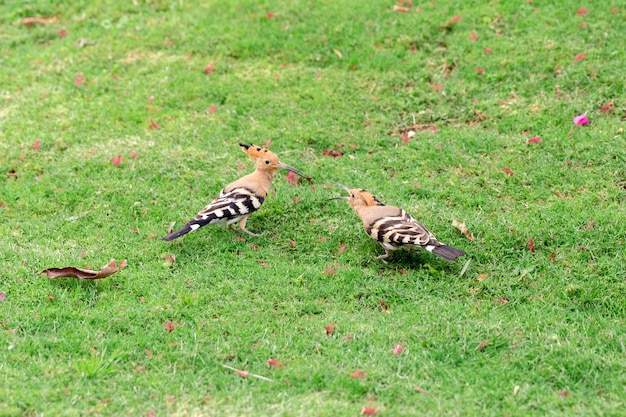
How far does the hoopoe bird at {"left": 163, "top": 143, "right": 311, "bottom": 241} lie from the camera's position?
23.3 feet

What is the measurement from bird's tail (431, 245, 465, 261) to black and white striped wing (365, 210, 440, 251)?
57 mm

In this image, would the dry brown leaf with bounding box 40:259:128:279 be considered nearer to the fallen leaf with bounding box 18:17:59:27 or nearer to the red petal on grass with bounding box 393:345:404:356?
the red petal on grass with bounding box 393:345:404:356

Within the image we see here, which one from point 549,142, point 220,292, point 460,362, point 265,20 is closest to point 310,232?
point 220,292

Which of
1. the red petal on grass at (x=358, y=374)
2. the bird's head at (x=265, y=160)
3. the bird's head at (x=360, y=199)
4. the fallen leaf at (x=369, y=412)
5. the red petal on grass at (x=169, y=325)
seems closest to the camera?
the fallen leaf at (x=369, y=412)

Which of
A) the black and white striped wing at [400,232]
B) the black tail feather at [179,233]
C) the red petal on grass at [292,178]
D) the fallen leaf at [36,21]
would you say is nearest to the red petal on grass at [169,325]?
the black tail feather at [179,233]

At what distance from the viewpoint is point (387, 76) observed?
980cm

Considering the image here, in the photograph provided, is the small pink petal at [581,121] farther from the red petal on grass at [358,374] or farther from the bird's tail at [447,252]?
the red petal on grass at [358,374]

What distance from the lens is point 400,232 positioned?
6.65 meters

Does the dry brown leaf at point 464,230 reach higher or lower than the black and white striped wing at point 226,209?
lower

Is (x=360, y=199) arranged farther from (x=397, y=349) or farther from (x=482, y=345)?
(x=482, y=345)

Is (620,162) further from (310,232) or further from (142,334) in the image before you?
(142,334)

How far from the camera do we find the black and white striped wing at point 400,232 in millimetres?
6578

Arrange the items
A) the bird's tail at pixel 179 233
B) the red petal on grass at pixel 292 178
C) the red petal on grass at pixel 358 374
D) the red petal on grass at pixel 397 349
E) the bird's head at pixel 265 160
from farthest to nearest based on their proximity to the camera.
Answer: the red petal on grass at pixel 292 178, the bird's head at pixel 265 160, the bird's tail at pixel 179 233, the red petal on grass at pixel 397 349, the red petal on grass at pixel 358 374

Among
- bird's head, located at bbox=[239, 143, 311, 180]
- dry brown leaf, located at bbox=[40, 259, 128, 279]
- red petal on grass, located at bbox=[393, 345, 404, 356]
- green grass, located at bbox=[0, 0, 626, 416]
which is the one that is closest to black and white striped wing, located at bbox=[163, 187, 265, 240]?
green grass, located at bbox=[0, 0, 626, 416]
